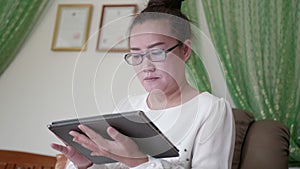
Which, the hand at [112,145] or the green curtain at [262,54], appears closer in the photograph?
the hand at [112,145]

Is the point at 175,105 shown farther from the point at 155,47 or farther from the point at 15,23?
the point at 15,23

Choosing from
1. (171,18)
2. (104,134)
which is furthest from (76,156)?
(171,18)

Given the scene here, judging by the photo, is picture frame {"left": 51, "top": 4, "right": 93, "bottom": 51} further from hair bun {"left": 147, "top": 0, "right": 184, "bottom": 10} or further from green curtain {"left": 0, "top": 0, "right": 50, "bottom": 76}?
hair bun {"left": 147, "top": 0, "right": 184, "bottom": 10}

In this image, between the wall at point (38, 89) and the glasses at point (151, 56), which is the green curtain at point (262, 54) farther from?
the glasses at point (151, 56)

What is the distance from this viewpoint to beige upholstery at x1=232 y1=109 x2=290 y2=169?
1.38 meters

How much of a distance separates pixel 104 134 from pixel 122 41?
383 millimetres

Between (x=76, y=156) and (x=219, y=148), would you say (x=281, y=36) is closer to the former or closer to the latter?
(x=219, y=148)

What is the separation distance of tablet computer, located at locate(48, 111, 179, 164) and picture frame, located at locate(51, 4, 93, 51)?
1.45 meters

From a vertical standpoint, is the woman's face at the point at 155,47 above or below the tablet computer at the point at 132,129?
above

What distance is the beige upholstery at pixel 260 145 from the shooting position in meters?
1.38

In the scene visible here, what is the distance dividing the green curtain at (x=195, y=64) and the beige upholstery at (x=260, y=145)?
0.26 metres

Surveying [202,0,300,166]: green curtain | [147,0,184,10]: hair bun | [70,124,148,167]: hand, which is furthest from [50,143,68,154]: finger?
[202,0,300,166]: green curtain

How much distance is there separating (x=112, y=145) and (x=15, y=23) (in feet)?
5.76

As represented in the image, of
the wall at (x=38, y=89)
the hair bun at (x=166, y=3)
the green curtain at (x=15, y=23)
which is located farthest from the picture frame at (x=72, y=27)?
the hair bun at (x=166, y=3)
